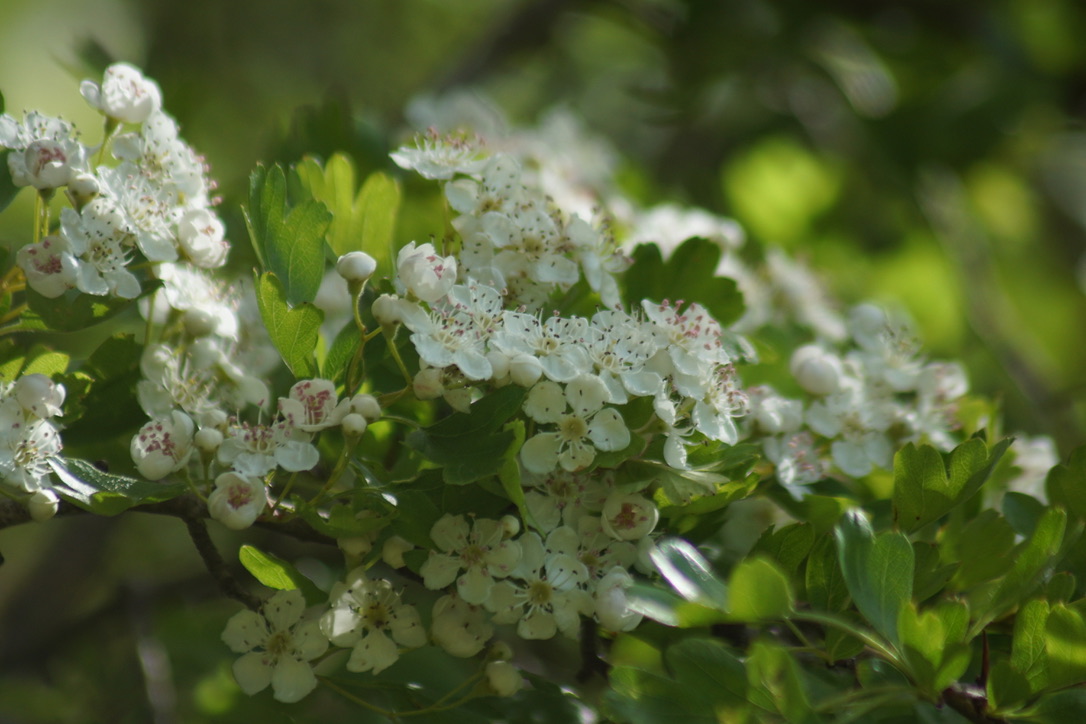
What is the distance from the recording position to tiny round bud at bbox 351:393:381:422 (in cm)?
88

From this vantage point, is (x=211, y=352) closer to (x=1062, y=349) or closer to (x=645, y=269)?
(x=645, y=269)

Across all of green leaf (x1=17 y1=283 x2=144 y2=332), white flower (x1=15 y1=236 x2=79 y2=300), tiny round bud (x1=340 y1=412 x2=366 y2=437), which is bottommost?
tiny round bud (x1=340 y1=412 x2=366 y2=437)

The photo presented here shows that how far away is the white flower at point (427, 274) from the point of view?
35.7 inches

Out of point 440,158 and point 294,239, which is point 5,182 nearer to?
point 294,239

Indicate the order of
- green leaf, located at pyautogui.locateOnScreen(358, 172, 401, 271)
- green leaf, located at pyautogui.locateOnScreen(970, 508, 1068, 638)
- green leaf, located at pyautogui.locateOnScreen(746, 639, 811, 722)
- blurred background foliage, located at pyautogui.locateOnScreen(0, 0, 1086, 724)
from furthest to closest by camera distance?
1. blurred background foliage, located at pyautogui.locateOnScreen(0, 0, 1086, 724)
2. green leaf, located at pyautogui.locateOnScreen(358, 172, 401, 271)
3. green leaf, located at pyautogui.locateOnScreen(970, 508, 1068, 638)
4. green leaf, located at pyautogui.locateOnScreen(746, 639, 811, 722)

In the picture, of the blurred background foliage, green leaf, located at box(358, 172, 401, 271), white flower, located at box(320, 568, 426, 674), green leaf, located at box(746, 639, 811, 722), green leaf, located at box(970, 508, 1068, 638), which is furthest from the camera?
the blurred background foliage

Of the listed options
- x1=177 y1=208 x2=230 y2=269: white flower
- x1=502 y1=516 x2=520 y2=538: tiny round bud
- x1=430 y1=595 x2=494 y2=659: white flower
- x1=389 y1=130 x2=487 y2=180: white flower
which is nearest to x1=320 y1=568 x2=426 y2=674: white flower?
x1=430 y1=595 x2=494 y2=659: white flower

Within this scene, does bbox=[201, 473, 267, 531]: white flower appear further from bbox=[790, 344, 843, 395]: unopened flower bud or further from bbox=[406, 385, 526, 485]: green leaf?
bbox=[790, 344, 843, 395]: unopened flower bud

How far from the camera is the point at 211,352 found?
1041 millimetres

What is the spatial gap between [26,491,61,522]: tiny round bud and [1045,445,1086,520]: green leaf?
94cm

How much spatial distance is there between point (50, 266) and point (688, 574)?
62 centimetres

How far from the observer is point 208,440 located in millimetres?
890

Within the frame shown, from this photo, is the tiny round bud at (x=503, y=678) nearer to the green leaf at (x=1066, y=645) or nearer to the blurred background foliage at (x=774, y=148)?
the blurred background foliage at (x=774, y=148)

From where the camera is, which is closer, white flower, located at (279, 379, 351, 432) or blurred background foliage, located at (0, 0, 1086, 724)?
white flower, located at (279, 379, 351, 432)
